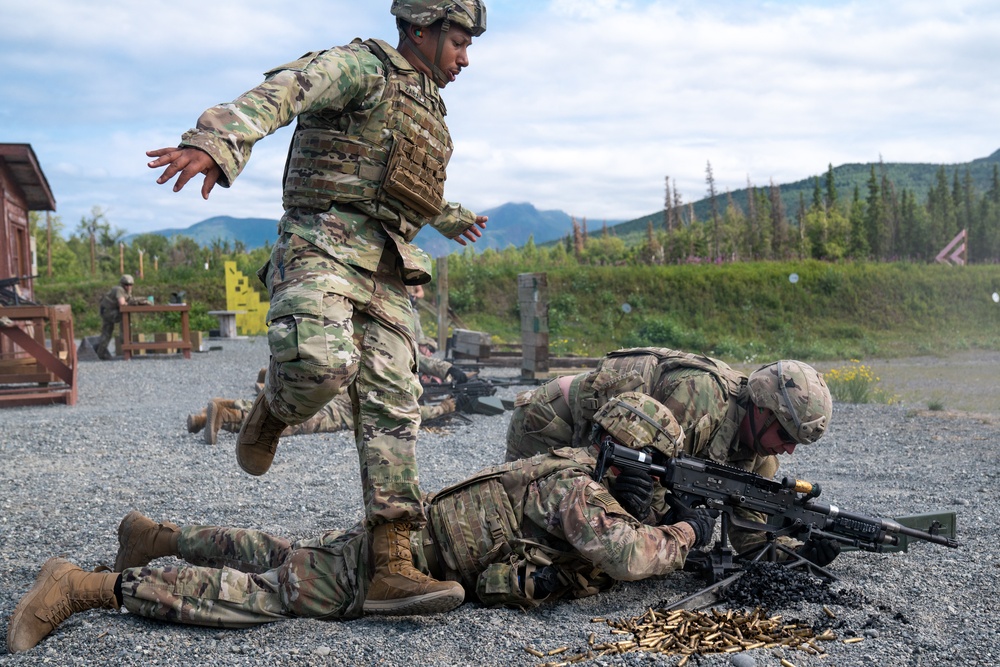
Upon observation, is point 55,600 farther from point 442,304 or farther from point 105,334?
point 105,334

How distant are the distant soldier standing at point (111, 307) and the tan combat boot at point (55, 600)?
16.3m

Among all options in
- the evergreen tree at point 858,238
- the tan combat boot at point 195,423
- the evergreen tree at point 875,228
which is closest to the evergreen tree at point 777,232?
the evergreen tree at point 858,238

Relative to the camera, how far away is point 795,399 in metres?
4.34

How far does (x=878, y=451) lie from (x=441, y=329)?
11075 millimetres

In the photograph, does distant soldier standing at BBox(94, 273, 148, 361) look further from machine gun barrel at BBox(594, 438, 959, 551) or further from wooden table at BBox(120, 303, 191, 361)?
machine gun barrel at BBox(594, 438, 959, 551)

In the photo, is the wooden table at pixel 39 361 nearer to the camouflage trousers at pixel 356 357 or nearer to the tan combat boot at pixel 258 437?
the tan combat boot at pixel 258 437

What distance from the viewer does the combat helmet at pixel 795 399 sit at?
432cm

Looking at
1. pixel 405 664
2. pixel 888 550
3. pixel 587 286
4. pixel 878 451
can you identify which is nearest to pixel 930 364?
pixel 587 286

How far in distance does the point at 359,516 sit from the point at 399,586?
220 centimetres

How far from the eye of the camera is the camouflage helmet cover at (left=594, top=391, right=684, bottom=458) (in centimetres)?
386

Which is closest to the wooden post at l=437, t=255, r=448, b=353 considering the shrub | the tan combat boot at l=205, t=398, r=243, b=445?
the shrub

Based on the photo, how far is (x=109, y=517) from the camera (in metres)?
5.60

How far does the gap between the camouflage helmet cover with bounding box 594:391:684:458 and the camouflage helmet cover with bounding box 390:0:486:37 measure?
6.15ft

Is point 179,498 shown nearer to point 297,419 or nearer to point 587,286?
point 297,419
